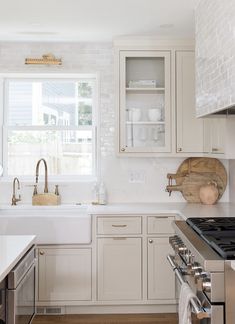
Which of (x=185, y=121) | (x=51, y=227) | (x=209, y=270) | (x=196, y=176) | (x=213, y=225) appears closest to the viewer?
(x=209, y=270)

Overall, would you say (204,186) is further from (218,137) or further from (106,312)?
(106,312)

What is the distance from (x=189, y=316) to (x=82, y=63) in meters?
2.91

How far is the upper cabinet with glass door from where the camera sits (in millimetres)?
3955

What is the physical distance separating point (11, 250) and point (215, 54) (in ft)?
5.64

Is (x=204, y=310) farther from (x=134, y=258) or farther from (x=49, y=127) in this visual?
(x=49, y=127)

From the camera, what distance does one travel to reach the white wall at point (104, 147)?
4.21 metres

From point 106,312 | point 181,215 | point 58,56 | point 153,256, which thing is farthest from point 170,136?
point 106,312

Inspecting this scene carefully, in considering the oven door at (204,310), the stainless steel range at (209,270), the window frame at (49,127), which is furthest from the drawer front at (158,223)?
the oven door at (204,310)

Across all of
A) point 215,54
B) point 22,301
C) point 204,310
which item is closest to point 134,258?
point 22,301

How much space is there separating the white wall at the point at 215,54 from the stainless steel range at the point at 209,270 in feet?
2.48

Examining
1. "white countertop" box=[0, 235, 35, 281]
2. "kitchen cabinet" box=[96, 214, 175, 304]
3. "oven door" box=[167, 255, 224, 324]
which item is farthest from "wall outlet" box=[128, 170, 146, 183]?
"oven door" box=[167, 255, 224, 324]

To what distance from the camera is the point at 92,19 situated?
3475 millimetres

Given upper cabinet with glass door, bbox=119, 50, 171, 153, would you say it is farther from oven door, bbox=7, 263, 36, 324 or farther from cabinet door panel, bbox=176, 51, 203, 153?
oven door, bbox=7, 263, 36, 324

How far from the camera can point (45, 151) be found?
14.4 feet
